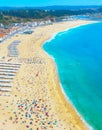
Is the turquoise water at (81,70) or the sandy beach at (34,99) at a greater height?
the sandy beach at (34,99)

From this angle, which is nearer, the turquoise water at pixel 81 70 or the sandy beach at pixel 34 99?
the sandy beach at pixel 34 99

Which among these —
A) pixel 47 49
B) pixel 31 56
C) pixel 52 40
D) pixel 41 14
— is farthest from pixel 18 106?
pixel 41 14

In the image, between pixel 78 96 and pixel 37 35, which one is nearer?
pixel 78 96

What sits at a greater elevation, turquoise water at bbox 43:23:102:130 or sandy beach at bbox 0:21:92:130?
sandy beach at bbox 0:21:92:130

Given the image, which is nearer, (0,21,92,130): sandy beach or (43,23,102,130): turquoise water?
(0,21,92,130): sandy beach

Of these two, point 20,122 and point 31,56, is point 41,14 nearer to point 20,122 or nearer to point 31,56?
point 31,56
